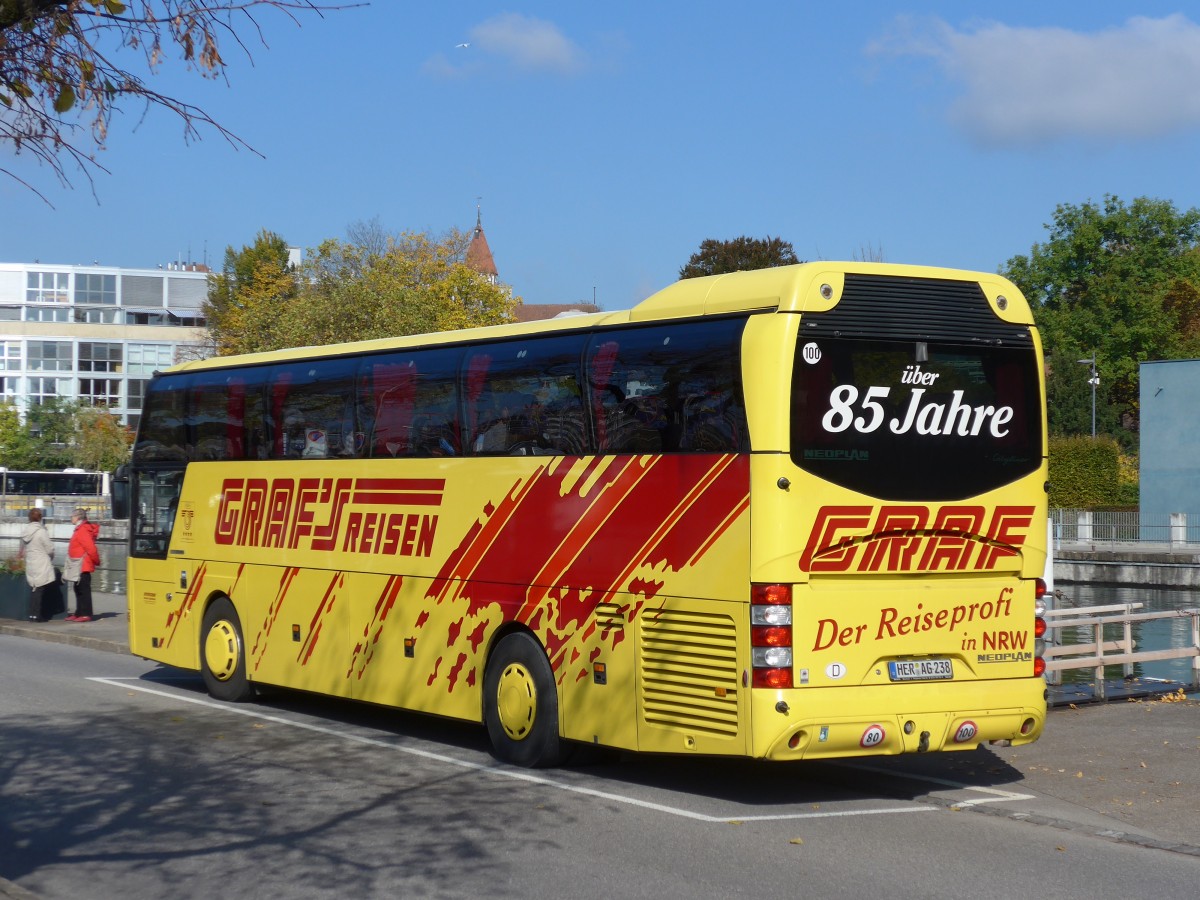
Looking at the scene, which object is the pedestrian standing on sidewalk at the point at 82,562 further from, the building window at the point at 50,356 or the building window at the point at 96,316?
the building window at the point at 96,316

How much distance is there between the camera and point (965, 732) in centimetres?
1034

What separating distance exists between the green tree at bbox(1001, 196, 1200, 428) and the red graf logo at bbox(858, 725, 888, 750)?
86.3 m

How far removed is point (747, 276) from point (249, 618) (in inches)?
293

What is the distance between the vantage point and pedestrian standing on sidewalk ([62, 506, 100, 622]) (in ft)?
80.2

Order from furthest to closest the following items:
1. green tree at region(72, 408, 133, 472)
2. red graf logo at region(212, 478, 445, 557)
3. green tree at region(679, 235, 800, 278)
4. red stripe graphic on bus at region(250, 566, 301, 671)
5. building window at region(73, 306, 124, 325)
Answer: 1. building window at region(73, 306, 124, 325)
2. green tree at region(72, 408, 133, 472)
3. green tree at region(679, 235, 800, 278)
4. red stripe graphic on bus at region(250, 566, 301, 671)
5. red graf logo at region(212, 478, 445, 557)

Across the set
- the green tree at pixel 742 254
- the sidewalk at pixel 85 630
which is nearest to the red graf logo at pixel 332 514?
the sidewalk at pixel 85 630

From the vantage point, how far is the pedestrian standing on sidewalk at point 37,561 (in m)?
24.5

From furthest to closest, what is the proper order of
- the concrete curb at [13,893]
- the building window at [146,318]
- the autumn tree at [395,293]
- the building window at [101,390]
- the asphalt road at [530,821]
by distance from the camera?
1. the building window at [146,318]
2. the building window at [101,390]
3. the autumn tree at [395,293]
4. the asphalt road at [530,821]
5. the concrete curb at [13,893]

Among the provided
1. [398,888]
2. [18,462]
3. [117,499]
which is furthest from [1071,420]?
[398,888]

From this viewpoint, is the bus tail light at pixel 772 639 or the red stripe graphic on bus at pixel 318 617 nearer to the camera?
the bus tail light at pixel 772 639

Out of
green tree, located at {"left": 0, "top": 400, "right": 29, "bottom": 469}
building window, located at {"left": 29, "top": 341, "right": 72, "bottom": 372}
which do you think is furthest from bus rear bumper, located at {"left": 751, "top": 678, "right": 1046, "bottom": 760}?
building window, located at {"left": 29, "top": 341, "right": 72, "bottom": 372}

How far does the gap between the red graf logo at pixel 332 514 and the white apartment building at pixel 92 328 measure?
11210 centimetres

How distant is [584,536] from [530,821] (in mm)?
2424

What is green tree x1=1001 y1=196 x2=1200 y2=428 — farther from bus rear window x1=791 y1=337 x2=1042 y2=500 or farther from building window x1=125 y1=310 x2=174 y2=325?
bus rear window x1=791 y1=337 x2=1042 y2=500
